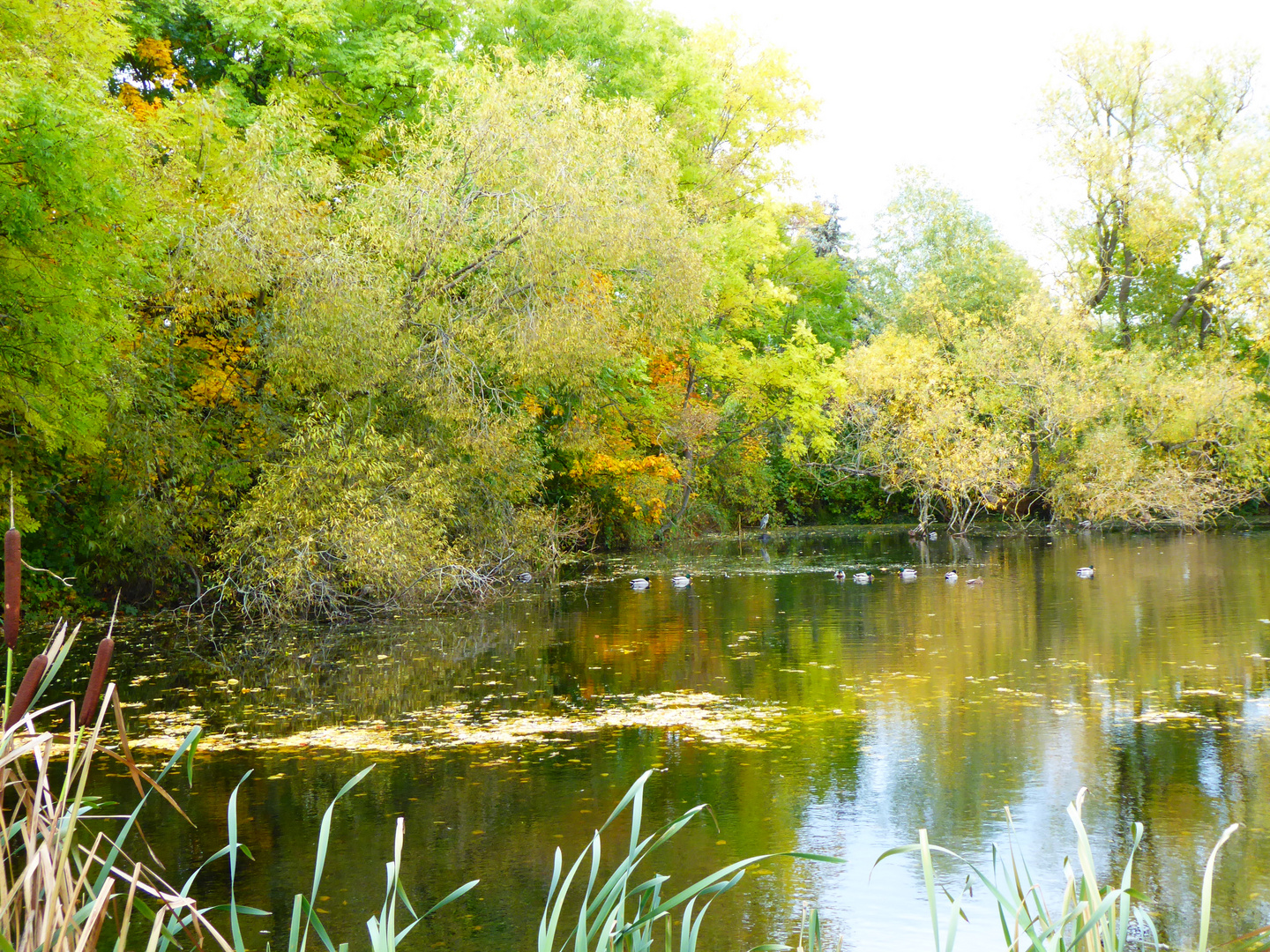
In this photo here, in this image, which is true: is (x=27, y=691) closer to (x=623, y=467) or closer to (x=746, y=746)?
(x=746, y=746)

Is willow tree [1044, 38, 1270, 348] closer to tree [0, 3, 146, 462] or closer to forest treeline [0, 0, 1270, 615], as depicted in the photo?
forest treeline [0, 0, 1270, 615]

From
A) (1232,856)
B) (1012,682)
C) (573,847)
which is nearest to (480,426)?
(1012,682)

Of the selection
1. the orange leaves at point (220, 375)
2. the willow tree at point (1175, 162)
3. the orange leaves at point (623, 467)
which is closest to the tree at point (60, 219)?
the orange leaves at point (220, 375)

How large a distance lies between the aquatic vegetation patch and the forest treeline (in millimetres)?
5044

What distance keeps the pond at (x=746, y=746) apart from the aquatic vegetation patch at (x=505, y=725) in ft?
0.12

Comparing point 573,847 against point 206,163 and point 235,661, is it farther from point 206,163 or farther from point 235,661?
point 206,163

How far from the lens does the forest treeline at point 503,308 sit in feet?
44.0

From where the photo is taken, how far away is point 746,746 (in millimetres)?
7258

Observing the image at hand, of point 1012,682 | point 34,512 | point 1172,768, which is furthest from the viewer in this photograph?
point 34,512

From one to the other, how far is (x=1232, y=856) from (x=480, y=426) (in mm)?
12853

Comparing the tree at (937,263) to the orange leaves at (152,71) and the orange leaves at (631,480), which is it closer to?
the orange leaves at (631,480)

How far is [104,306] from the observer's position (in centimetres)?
1162

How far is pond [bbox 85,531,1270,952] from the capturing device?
4.93 m

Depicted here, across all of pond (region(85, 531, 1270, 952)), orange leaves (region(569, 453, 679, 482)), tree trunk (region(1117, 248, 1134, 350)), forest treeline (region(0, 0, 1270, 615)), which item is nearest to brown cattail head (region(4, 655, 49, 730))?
pond (region(85, 531, 1270, 952))
